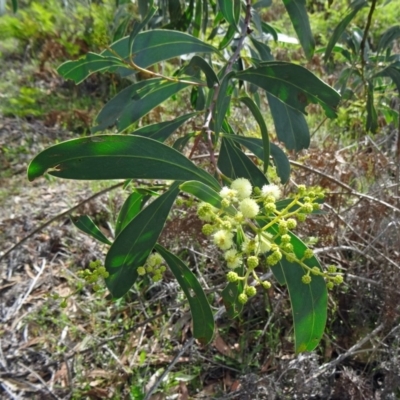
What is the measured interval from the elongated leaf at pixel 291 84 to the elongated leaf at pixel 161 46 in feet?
0.60

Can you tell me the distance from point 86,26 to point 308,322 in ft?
12.2

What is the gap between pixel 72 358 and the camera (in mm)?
1797

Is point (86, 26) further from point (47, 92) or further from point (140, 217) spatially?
point (140, 217)

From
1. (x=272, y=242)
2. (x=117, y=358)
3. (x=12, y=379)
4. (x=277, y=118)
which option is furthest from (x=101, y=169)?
(x=12, y=379)

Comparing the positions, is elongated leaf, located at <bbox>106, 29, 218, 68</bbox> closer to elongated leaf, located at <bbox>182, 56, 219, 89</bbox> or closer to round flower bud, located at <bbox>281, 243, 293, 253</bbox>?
elongated leaf, located at <bbox>182, 56, 219, 89</bbox>

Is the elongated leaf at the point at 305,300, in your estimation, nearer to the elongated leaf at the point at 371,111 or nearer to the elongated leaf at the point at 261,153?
the elongated leaf at the point at 261,153

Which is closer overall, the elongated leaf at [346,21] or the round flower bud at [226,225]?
the round flower bud at [226,225]

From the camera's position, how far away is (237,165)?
1.17 meters

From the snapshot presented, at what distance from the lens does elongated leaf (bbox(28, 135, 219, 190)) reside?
30.7 inches

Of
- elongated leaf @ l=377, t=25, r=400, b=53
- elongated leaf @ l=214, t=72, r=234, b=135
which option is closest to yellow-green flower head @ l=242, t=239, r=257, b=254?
elongated leaf @ l=214, t=72, r=234, b=135

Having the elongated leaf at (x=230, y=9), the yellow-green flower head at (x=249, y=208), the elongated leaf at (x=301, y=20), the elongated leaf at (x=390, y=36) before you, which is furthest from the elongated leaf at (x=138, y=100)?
the elongated leaf at (x=390, y=36)

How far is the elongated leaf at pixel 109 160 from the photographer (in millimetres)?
781

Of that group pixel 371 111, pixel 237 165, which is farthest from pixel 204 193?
pixel 371 111

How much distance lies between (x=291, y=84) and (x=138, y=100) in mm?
426
